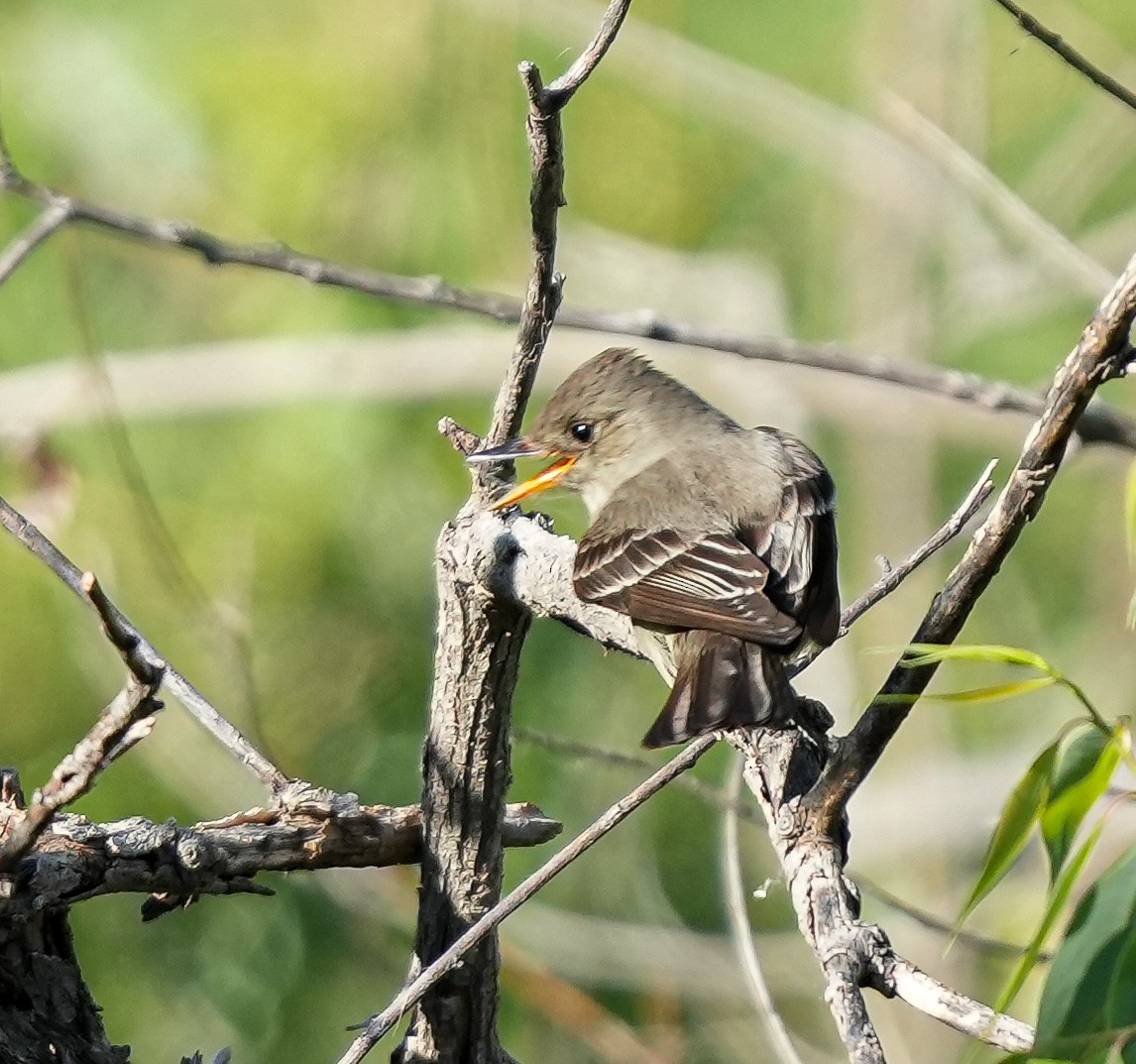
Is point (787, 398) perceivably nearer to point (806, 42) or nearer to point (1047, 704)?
point (1047, 704)

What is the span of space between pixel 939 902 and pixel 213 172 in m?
3.87

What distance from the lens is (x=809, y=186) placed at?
7.29 meters

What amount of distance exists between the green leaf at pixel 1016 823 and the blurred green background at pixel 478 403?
3.50m

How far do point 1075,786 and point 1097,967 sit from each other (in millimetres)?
195

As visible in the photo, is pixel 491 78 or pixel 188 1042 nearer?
pixel 188 1042

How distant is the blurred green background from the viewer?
5.50m

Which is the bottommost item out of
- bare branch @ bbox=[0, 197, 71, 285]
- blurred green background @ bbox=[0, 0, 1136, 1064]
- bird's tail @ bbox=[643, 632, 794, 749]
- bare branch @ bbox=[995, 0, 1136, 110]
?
bird's tail @ bbox=[643, 632, 794, 749]

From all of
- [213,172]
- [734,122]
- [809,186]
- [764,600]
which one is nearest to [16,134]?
[213,172]

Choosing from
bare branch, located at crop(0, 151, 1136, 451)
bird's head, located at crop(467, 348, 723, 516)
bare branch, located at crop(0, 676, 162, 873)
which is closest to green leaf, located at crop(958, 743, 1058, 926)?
bare branch, located at crop(0, 676, 162, 873)

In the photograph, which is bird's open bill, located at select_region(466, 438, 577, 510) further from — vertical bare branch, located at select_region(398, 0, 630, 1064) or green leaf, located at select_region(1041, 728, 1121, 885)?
green leaf, located at select_region(1041, 728, 1121, 885)

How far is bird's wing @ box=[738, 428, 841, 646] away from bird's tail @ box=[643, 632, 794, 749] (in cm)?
16

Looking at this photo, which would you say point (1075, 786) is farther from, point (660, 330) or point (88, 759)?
point (660, 330)

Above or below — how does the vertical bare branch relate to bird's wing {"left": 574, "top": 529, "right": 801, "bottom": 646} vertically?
below

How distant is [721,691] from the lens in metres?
2.89
